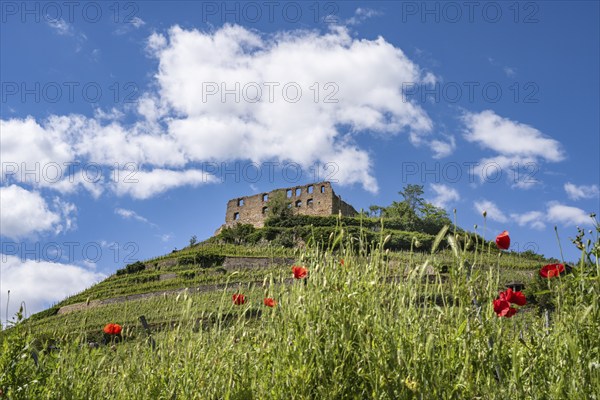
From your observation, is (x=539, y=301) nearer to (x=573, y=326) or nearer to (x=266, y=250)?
(x=573, y=326)

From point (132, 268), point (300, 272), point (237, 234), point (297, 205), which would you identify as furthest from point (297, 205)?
point (300, 272)

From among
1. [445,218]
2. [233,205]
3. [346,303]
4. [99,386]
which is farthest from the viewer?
[233,205]

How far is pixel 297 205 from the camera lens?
52.0m

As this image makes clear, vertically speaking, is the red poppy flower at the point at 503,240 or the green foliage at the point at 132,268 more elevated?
the green foliage at the point at 132,268

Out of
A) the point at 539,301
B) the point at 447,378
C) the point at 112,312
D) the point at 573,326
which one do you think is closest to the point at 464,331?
the point at 447,378

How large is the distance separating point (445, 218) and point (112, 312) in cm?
3490

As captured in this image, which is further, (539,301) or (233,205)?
(233,205)

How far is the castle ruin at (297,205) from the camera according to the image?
50.0 meters

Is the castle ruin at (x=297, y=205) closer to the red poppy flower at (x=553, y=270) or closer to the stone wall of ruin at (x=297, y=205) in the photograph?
the stone wall of ruin at (x=297, y=205)

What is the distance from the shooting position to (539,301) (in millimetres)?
14102

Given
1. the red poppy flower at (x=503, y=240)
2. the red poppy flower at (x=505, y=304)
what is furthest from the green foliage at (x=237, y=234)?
the red poppy flower at (x=505, y=304)

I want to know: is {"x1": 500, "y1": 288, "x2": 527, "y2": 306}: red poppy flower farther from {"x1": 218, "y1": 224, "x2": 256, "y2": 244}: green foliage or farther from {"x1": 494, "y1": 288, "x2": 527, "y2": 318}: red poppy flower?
{"x1": 218, "y1": 224, "x2": 256, "y2": 244}: green foliage

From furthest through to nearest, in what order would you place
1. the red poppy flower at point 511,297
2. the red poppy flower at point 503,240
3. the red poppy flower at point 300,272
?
the red poppy flower at point 300,272 < the red poppy flower at point 503,240 < the red poppy flower at point 511,297

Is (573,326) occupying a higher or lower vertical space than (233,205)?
lower
